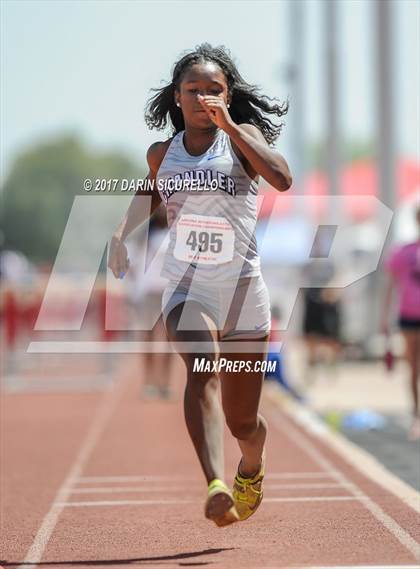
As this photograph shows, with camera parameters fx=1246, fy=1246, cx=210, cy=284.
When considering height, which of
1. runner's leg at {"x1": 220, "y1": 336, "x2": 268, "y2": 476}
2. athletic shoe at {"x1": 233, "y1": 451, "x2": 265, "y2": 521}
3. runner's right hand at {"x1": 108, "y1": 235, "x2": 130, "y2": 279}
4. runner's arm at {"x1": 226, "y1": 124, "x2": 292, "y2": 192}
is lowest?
athletic shoe at {"x1": 233, "y1": 451, "x2": 265, "y2": 521}

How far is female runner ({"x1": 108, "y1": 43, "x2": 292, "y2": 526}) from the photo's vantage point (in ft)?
18.1

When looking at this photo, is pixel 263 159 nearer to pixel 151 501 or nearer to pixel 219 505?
pixel 219 505

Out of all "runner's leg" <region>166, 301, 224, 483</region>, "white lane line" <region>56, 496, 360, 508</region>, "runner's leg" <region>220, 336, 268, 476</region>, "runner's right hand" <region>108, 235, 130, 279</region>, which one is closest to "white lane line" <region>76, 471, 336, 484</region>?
"white lane line" <region>56, 496, 360, 508</region>

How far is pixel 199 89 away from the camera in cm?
561

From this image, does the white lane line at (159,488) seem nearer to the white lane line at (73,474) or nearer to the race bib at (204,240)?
the white lane line at (73,474)

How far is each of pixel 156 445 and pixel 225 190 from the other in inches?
224

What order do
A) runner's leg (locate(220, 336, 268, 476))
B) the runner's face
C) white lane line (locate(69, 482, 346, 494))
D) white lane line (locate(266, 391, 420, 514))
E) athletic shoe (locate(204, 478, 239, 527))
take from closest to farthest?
athletic shoe (locate(204, 478, 239, 527)), the runner's face, runner's leg (locate(220, 336, 268, 476)), white lane line (locate(266, 391, 420, 514)), white lane line (locate(69, 482, 346, 494))

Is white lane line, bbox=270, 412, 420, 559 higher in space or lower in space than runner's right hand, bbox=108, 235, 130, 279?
lower

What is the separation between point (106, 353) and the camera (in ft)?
61.9

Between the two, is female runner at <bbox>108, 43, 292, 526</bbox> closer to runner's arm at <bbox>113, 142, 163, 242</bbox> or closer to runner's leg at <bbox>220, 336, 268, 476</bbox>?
runner's leg at <bbox>220, 336, 268, 476</bbox>

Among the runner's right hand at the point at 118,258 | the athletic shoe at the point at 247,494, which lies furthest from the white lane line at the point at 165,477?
the runner's right hand at the point at 118,258

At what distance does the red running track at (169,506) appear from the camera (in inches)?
222

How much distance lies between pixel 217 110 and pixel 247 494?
6.04ft

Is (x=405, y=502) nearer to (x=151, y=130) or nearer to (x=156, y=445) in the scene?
(x=151, y=130)
